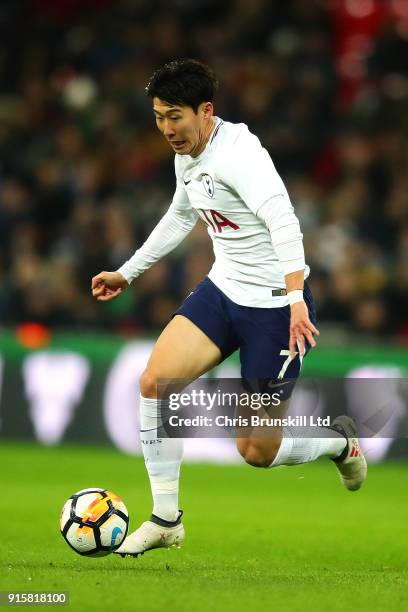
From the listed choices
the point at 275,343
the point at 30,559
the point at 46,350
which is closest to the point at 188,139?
the point at 275,343

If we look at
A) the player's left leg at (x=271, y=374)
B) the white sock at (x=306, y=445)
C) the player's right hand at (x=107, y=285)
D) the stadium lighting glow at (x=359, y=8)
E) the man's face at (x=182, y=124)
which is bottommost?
the white sock at (x=306, y=445)

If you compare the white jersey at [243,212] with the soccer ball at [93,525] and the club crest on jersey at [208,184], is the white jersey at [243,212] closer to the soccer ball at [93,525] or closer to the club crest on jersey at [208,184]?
the club crest on jersey at [208,184]

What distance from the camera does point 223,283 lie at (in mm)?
5922

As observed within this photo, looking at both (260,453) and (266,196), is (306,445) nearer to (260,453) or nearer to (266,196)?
(260,453)

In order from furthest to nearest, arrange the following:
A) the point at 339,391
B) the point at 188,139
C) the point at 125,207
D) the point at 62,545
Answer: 1. the point at 125,207
2. the point at 339,391
3. the point at 62,545
4. the point at 188,139

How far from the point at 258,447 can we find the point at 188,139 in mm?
→ 1423

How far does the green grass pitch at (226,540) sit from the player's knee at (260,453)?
473 mm

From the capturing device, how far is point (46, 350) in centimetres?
1127

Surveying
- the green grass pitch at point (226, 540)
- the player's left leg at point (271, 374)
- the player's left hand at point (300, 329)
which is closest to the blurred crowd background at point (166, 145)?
the green grass pitch at point (226, 540)

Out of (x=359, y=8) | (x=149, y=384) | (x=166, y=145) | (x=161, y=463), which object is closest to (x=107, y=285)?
(x=149, y=384)

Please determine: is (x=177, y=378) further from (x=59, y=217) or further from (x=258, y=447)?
(x=59, y=217)

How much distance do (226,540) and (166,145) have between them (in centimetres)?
709

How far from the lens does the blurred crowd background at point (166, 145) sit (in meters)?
11.6

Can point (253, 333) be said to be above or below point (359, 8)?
below
